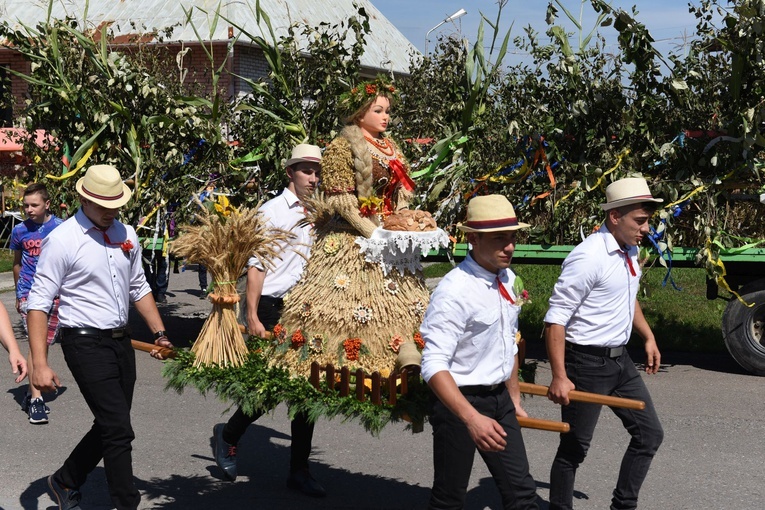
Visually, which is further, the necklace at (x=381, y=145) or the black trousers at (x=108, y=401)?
the necklace at (x=381, y=145)

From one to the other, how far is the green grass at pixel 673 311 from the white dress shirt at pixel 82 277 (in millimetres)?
5558

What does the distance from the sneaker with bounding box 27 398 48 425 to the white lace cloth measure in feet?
10.9

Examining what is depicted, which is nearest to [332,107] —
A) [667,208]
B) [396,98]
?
[667,208]

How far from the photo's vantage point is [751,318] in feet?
30.1

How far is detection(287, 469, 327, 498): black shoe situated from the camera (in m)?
5.95

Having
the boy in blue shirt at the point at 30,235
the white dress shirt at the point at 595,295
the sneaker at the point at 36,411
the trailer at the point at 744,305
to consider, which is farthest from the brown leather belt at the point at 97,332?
the trailer at the point at 744,305

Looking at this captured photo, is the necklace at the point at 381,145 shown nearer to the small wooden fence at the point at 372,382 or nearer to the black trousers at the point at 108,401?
the small wooden fence at the point at 372,382

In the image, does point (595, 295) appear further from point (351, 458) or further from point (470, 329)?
point (351, 458)

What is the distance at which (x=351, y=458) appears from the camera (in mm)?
6734

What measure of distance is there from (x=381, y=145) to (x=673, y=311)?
25.5 feet

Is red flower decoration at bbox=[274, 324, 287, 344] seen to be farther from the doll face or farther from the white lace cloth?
the doll face

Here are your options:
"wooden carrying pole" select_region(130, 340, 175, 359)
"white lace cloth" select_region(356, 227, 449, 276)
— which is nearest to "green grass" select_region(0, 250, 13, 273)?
"wooden carrying pole" select_region(130, 340, 175, 359)

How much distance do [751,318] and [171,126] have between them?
217 inches

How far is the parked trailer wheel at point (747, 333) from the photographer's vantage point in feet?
30.0
